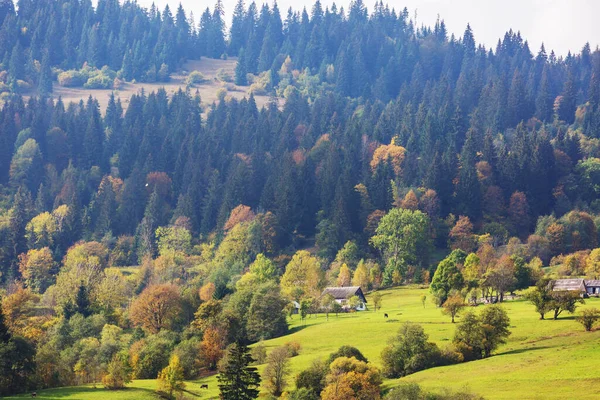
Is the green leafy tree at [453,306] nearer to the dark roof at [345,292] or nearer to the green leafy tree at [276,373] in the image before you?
the green leafy tree at [276,373]

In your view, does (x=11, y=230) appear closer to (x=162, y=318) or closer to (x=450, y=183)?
(x=162, y=318)

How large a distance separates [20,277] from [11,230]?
1135 centimetres

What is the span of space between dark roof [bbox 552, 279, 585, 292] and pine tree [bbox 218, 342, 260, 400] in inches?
1790

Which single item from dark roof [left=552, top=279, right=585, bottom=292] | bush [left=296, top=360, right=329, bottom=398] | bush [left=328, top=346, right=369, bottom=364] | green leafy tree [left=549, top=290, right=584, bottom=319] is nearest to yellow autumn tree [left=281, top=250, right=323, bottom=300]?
dark roof [left=552, top=279, right=585, bottom=292]

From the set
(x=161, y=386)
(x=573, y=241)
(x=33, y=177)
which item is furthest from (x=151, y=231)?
(x=161, y=386)

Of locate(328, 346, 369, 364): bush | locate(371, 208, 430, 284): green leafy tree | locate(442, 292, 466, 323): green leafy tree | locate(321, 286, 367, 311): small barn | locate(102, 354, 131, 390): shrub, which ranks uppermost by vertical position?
locate(371, 208, 430, 284): green leafy tree

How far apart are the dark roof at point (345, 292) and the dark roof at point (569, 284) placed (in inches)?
1013

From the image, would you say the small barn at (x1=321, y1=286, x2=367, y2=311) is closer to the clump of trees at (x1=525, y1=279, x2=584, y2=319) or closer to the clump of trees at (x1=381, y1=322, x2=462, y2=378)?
the clump of trees at (x1=525, y1=279, x2=584, y2=319)

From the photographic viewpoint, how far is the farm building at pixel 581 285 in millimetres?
110750

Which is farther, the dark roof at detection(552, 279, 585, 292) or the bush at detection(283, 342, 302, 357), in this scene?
the dark roof at detection(552, 279, 585, 292)

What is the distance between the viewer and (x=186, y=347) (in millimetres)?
99438

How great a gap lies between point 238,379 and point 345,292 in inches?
1958

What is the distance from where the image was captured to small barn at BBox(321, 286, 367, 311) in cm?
12425

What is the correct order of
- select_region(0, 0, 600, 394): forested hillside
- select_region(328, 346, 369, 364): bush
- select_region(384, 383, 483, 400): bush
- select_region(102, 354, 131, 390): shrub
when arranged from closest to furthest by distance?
select_region(384, 383, 483, 400): bush → select_region(328, 346, 369, 364): bush → select_region(102, 354, 131, 390): shrub → select_region(0, 0, 600, 394): forested hillside
